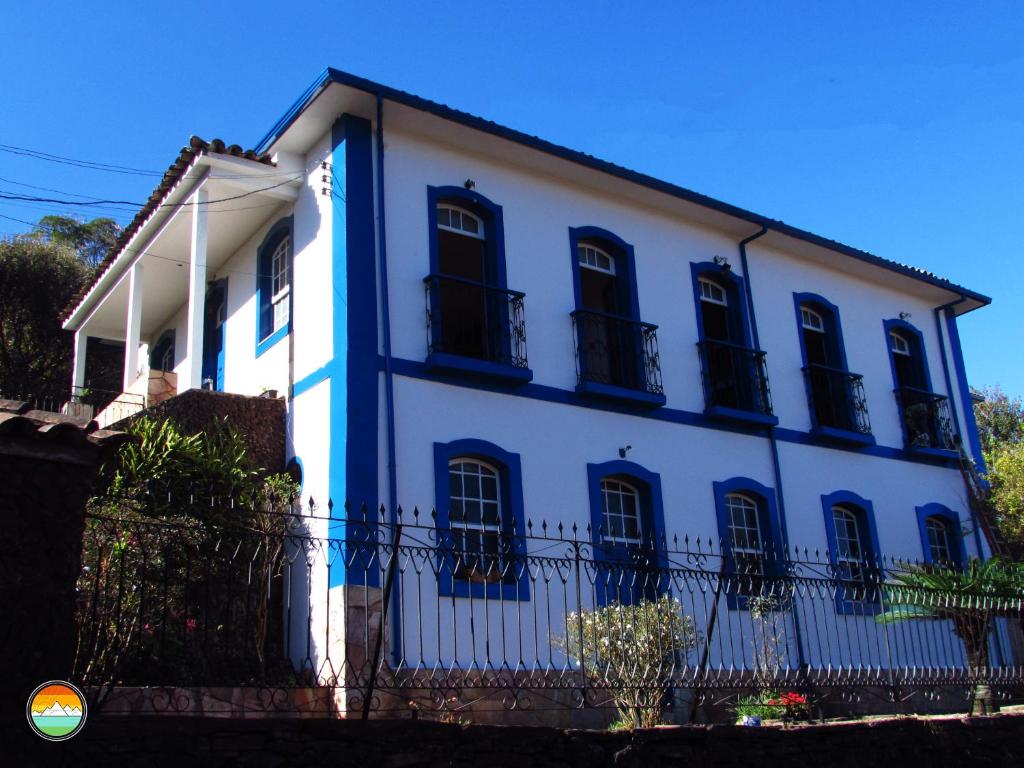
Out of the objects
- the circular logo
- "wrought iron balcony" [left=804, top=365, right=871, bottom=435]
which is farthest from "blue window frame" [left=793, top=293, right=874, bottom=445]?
the circular logo

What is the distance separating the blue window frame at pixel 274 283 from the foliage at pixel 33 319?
417 inches

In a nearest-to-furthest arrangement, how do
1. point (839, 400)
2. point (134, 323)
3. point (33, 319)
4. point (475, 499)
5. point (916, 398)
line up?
point (475, 499)
point (134, 323)
point (839, 400)
point (916, 398)
point (33, 319)

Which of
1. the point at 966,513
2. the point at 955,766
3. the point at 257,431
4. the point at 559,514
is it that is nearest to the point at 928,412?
the point at 966,513

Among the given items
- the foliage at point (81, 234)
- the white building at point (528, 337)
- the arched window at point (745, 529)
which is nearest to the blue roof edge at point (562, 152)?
the white building at point (528, 337)

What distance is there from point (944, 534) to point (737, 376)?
514 centimetres

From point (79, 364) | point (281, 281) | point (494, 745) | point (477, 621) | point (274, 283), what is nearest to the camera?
point (494, 745)

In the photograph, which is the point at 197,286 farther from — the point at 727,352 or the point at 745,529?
the point at 745,529

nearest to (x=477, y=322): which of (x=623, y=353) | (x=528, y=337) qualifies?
(x=528, y=337)

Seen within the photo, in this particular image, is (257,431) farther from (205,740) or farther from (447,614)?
(205,740)

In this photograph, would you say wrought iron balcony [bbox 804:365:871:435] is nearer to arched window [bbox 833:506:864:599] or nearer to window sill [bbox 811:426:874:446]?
window sill [bbox 811:426:874:446]

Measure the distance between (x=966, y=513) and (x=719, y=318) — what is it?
221 inches

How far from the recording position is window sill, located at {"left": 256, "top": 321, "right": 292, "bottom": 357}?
13265mm

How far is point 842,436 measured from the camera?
16062 mm

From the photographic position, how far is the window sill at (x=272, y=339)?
43.5 feet
